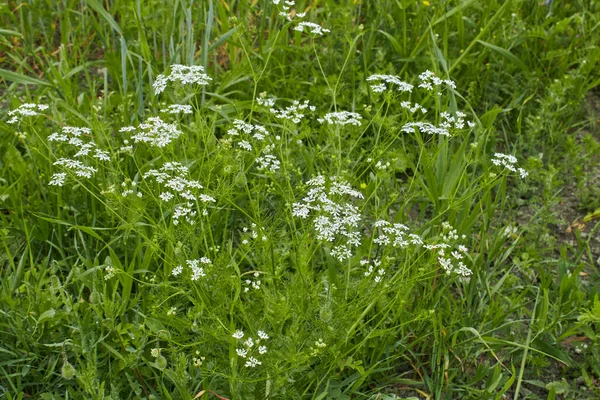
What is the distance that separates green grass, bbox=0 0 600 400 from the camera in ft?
7.64

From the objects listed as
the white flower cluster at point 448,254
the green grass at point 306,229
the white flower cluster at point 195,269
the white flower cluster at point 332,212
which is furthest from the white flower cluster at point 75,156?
the white flower cluster at point 448,254

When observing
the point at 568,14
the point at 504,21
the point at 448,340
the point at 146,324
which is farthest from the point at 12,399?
the point at 568,14

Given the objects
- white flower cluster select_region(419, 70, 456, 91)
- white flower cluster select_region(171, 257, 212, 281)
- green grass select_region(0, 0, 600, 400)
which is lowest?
green grass select_region(0, 0, 600, 400)

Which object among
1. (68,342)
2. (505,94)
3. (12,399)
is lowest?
(12,399)

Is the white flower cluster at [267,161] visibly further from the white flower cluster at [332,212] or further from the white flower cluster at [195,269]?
the white flower cluster at [195,269]

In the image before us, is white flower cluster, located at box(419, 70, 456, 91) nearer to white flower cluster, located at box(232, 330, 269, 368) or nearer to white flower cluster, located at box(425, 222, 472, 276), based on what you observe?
white flower cluster, located at box(425, 222, 472, 276)

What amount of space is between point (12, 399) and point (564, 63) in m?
3.22

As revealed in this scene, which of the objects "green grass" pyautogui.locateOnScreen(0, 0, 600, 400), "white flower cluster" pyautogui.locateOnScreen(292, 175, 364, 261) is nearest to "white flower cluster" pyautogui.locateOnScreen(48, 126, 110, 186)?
"green grass" pyautogui.locateOnScreen(0, 0, 600, 400)

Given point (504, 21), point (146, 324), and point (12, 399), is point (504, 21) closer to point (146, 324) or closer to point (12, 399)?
point (146, 324)

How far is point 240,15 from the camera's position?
13.4 ft

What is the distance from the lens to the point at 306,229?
8.15 ft

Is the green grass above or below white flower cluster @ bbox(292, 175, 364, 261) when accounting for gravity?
below

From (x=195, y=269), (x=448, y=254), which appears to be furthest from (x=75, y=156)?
(x=448, y=254)

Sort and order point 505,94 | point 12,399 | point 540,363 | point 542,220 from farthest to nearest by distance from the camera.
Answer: point 505,94
point 542,220
point 540,363
point 12,399
